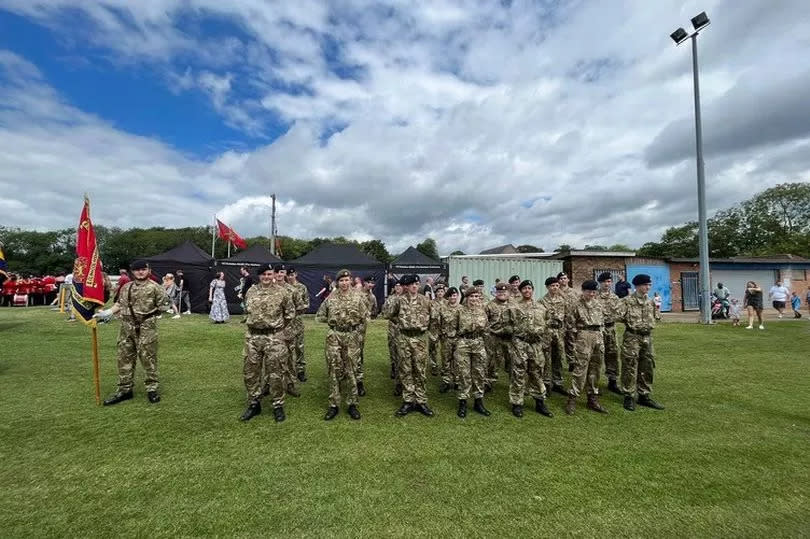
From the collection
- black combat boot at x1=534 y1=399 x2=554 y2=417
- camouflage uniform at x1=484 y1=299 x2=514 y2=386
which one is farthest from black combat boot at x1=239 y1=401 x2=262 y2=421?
black combat boot at x1=534 y1=399 x2=554 y2=417

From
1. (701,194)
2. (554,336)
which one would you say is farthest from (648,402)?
(701,194)

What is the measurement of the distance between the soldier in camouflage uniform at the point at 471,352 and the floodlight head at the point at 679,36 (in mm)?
17185

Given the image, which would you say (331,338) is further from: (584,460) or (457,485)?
(584,460)

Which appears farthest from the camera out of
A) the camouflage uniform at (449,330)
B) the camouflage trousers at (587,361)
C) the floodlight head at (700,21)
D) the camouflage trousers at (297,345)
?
the floodlight head at (700,21)

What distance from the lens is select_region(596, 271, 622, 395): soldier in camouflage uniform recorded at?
661 cm

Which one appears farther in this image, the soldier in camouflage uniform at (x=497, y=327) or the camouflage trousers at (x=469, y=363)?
the soldier in camouflage uniform at (x=497, y=327)

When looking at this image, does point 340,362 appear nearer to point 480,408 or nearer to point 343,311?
point 343,311

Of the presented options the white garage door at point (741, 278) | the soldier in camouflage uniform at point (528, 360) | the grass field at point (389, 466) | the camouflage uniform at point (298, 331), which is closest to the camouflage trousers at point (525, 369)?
the soldier in camouflage uniform at point (528, 360)

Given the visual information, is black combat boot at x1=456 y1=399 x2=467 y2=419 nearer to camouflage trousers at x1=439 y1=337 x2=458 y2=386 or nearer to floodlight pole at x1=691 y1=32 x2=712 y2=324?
camouflage trousers at x1=439 y1=337 x2=458 y2=386

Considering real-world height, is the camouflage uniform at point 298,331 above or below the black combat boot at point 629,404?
above

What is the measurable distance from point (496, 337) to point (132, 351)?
573cm

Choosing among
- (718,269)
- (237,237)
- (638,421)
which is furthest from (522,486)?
(718,269)

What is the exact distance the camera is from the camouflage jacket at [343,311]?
524cm

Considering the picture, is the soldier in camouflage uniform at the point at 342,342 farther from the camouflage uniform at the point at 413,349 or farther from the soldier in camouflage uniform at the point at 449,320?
the soldier in camouflage uniform at the point at 449,320
